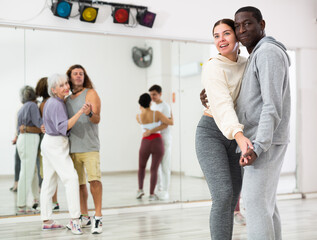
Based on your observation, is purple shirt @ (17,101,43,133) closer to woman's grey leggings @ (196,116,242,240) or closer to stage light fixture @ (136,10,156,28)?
stage light fixture @ (136,10,156,28)

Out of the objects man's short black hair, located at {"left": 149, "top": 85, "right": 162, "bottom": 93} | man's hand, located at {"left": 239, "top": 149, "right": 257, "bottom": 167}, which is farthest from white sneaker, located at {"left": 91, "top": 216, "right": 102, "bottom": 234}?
man's hand, located at {"left": 239, "top": 149, "right": 257, "bottom": 167}

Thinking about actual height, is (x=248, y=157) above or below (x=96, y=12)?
below

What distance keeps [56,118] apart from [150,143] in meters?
1.43

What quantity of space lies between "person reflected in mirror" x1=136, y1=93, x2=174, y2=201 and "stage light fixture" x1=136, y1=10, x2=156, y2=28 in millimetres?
790

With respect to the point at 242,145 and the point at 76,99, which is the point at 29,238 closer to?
the point at 76,99

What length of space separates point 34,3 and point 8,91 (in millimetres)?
930

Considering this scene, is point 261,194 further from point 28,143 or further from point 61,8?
point 61,8

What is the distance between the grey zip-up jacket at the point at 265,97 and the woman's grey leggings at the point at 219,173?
0.26 m

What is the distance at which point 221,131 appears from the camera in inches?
79.4

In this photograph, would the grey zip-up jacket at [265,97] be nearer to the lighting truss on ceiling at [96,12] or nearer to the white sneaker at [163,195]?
the lighting truss on ceiling at [96,12]

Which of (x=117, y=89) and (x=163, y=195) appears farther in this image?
(x=163, y=195)

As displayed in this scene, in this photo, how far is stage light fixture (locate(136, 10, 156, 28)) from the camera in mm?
4484

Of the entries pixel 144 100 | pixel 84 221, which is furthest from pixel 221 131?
pixel 144 100

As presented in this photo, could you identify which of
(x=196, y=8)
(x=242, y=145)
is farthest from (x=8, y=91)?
(x=242, y=145)
